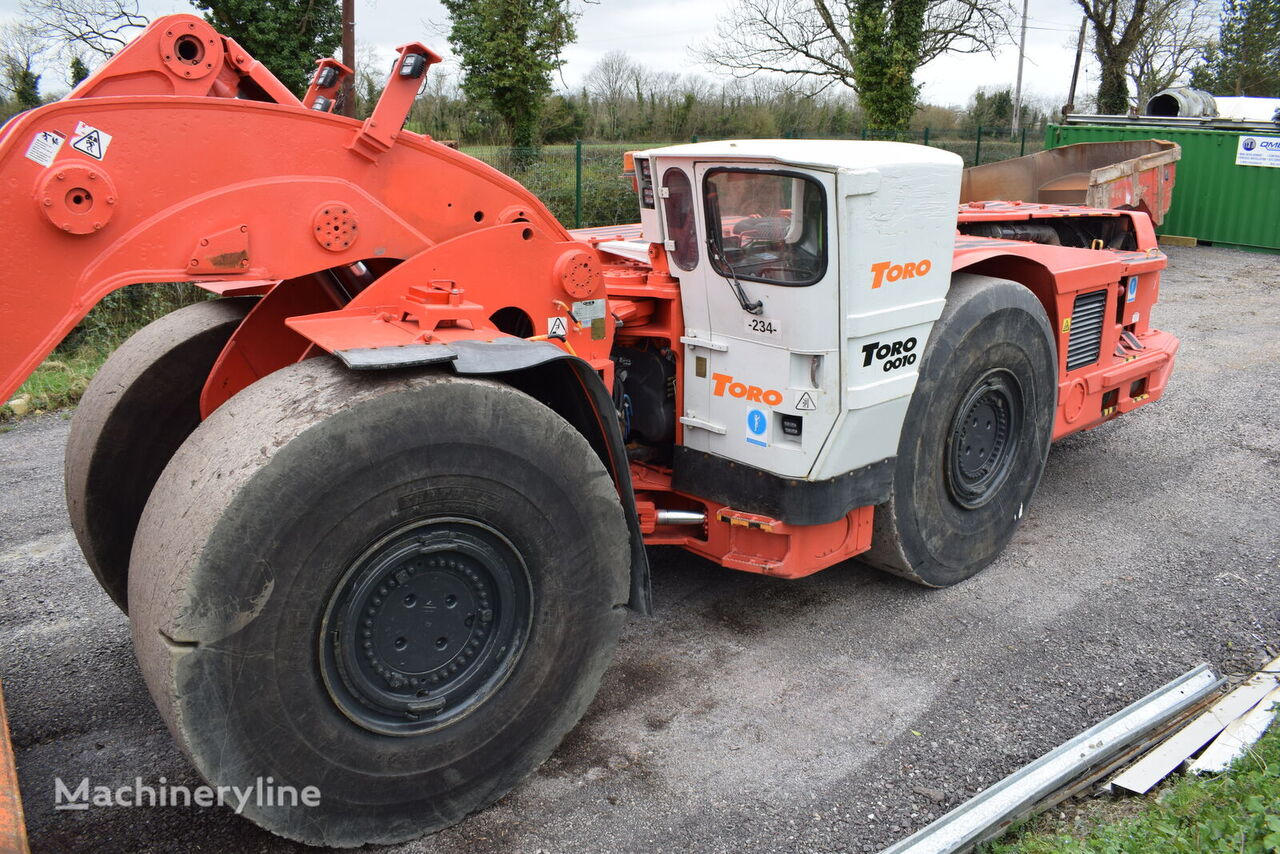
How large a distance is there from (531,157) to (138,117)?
10.3m

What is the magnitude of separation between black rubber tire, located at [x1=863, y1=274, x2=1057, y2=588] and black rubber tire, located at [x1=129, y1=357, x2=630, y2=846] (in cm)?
173

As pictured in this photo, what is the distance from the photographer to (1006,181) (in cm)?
1045

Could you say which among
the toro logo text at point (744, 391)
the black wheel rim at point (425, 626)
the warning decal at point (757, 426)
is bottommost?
the black wheel rim at point (425, 626)

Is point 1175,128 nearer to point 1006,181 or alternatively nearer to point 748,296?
point 1006,181

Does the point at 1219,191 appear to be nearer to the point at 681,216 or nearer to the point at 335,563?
the point at 681,216

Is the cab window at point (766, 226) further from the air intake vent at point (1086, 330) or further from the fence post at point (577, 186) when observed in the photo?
the fence post at point (577, 186)

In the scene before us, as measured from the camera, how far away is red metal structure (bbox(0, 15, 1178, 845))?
259 cm

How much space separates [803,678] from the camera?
3.95 m

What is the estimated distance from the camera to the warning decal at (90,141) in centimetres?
268

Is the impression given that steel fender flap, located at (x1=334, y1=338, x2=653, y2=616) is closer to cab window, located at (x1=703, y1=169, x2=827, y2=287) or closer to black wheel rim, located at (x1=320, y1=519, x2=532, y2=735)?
black wheel rim, located at (x1=320, y1=519, x2=532, y2=735)

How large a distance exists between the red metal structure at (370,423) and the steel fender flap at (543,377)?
0.04 ft

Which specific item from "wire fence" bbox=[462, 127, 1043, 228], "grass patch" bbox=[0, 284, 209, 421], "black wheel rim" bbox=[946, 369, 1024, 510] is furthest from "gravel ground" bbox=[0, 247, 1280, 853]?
"wire fence" bbox=[462, 127, 1043, 228]

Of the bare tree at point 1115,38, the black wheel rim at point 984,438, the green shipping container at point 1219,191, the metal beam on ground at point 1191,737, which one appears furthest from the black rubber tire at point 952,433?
the bare tree at point 1115,38

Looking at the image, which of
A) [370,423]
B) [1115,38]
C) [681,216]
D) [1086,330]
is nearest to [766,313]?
[681,216]
